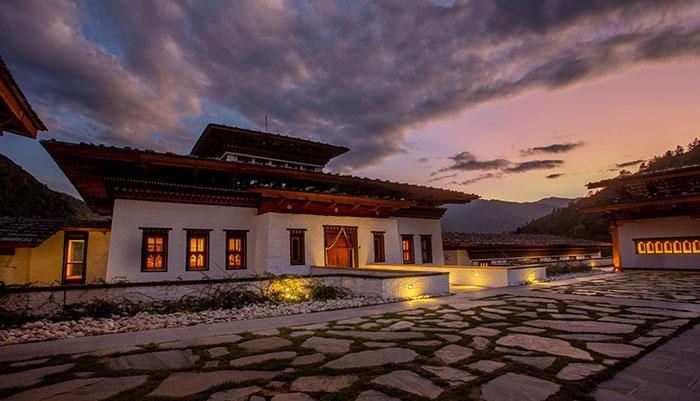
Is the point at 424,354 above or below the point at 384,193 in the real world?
below

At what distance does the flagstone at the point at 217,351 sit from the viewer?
4828 millimetres

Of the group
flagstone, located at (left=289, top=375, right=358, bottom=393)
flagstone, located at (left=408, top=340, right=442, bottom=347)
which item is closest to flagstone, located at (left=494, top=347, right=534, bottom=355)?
flagstone, located at (left=408, top=340, right=442, bottom=347)

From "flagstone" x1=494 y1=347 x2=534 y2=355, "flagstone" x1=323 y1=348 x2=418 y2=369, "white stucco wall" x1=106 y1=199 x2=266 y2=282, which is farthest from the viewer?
"white stucco wall" x1=106 y1=199 x2=266 y2=282

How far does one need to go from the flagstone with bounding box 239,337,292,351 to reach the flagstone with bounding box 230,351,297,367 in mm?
366

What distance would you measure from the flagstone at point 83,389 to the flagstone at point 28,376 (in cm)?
42

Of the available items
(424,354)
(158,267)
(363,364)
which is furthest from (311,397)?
(158,267)

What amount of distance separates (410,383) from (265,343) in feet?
8.88

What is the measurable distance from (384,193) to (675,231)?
16.1 meters

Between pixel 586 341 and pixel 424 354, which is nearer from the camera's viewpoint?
pixel 424 354

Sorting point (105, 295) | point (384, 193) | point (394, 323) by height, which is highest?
point (384, 193)

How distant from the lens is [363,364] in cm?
420

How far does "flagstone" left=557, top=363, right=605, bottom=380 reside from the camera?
11.9 ft

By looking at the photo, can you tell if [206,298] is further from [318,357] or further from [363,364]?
[363,364]

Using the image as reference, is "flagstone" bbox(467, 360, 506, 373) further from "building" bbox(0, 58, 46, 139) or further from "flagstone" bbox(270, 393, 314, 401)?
"building" bbox(0, 58, 46, 139)
